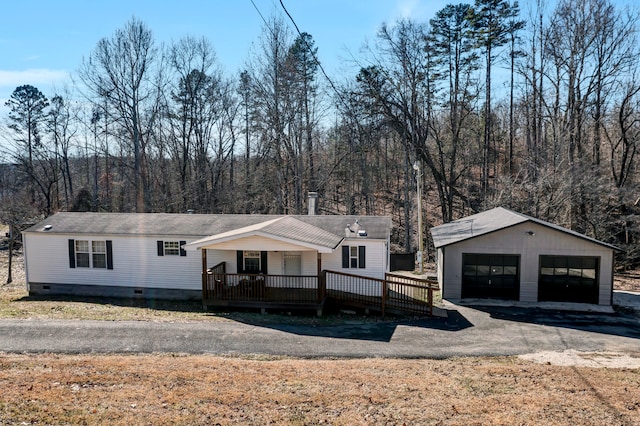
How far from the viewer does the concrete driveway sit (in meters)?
10.2

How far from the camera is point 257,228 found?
14.4 m

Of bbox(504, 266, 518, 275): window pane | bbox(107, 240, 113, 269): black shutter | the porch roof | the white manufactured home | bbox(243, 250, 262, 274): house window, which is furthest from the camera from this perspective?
bbox(107, 240, 113, 269): black shutter

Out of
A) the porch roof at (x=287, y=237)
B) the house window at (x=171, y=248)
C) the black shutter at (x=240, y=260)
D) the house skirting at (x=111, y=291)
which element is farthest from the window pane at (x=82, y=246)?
the black shutter at (x=240, y=260)

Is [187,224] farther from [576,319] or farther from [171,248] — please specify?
[576,319]

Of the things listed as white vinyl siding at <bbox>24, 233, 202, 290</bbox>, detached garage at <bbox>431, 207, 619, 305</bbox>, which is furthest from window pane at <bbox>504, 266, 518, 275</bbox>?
white vinyl siding at <bbox>24, 233, 202, 290</bbox>

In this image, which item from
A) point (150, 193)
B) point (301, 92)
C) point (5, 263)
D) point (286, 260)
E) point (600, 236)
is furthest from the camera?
point (150, 193)

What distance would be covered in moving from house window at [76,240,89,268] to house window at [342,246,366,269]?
32.2 feet

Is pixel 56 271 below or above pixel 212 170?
below

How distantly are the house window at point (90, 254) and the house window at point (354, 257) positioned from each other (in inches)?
347

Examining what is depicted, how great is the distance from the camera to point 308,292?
14.6 m

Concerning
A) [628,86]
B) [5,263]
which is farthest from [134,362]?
[628,86]

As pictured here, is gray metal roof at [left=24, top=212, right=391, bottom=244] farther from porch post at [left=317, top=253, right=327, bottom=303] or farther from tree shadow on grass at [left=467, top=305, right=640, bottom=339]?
tree shadow on grass at [left=467, top=305, right=640, bottom=339]

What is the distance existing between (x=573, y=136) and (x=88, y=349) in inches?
1119

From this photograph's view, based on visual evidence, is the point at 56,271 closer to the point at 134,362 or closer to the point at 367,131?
the point at 134,362
